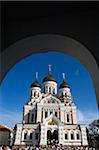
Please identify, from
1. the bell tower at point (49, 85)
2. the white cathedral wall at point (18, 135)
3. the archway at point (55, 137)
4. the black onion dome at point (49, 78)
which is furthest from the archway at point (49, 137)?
the black onion dome at point (49, 78)

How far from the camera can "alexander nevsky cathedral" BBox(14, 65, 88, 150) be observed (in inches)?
920

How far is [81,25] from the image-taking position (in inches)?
61.2

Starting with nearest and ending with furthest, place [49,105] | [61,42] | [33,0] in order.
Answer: [33,0], [61,42], [49,105]

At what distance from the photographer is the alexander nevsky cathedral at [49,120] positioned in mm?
23364

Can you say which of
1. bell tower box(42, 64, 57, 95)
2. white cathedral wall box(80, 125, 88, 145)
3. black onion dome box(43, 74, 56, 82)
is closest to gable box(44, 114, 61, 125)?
white cathedral wall box(80, 125, 88, 145)

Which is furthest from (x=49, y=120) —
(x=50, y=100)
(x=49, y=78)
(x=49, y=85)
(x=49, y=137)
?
(x=49, y=78)

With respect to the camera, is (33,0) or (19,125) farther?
(19,125)

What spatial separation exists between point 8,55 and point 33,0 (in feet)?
1.72

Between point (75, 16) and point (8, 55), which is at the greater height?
point (75, 16)

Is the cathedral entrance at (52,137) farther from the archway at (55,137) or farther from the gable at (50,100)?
the gable at (50,100)

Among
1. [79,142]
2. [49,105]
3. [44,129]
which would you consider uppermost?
[49,105]

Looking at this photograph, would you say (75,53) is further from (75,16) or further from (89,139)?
(89,139)

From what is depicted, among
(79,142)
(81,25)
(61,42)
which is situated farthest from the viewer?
(79,142)

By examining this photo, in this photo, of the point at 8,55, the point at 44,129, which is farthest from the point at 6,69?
the point at 44,129
